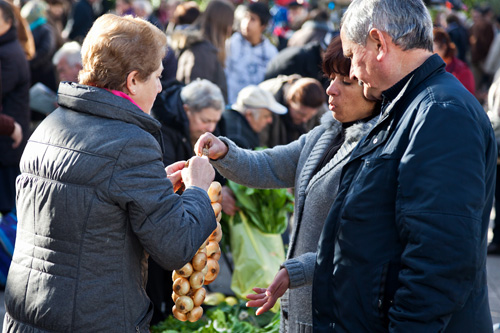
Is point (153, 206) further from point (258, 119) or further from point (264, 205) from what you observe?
point (258, 119)

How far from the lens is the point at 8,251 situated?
473cm

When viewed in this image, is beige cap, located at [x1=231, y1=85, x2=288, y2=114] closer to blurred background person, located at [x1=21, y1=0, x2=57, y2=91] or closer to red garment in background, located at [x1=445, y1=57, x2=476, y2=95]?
red garment in background, located at [x1=445, y1=57, x2=476, y2=95]

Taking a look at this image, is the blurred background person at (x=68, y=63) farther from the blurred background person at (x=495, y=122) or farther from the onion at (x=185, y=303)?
the blurred background person at (x=495, y=122)

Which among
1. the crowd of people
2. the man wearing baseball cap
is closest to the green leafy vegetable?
the man wearing baseball cap

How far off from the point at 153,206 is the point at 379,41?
818 mm

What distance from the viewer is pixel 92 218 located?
194 centimetres

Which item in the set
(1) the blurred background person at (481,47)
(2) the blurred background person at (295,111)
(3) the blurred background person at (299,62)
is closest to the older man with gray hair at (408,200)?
(2) the blurred background person at (295,111)

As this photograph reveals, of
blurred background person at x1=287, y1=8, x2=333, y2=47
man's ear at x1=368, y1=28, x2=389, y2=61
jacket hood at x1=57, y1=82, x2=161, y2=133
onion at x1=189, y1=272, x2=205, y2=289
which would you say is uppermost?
man's ear at x1=368, y1=28, x2=389, y2=61

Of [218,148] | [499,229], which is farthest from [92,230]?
[499,229]

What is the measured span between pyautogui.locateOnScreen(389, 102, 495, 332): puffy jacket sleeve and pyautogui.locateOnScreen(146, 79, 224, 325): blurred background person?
2.60 m

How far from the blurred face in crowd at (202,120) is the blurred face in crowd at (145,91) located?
2026mm

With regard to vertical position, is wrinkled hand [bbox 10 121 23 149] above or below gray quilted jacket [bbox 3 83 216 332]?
below

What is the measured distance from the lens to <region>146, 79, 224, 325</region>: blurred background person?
4188 mm

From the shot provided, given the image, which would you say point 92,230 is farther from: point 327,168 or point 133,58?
point 327,168
